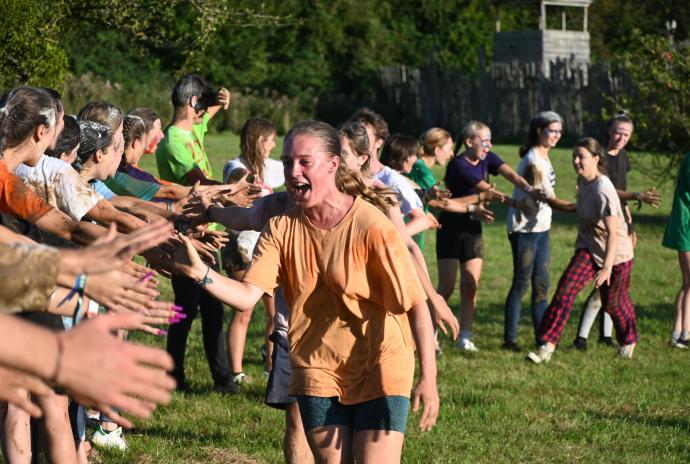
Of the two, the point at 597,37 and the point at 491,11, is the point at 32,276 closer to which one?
the point at 597,37

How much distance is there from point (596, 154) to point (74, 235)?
569 centimetres

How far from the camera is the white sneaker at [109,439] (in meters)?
7.00

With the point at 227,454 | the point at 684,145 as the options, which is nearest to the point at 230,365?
the point at 227,454

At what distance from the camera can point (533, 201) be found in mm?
10250

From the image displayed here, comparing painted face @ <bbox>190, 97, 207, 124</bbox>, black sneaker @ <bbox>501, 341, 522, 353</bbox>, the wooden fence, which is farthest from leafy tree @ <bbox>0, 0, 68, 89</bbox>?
the wooden fence

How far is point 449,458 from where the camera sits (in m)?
6.88

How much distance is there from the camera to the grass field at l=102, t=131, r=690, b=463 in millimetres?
7027

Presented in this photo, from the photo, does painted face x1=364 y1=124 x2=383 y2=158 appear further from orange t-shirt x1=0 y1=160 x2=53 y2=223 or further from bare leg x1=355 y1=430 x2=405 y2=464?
bare leg x1=355 y1=430 x2=405 y2=464

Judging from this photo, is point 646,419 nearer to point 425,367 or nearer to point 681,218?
point 681,218

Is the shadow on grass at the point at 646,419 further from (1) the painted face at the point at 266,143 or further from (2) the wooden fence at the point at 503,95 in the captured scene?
(2) the wooden fence at the point at 503,95

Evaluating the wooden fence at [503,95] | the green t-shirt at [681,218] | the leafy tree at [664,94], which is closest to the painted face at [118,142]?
the green t-shirt at [681,218]

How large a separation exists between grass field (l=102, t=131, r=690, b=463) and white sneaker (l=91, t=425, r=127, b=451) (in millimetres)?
68

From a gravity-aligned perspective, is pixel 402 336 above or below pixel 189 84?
below

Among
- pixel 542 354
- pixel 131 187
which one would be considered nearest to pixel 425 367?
pixel 131 187
